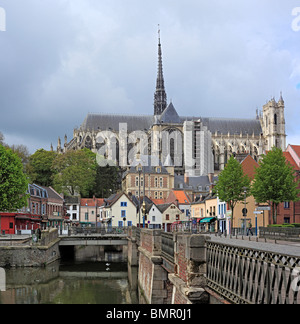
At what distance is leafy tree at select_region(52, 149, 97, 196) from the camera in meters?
92.4

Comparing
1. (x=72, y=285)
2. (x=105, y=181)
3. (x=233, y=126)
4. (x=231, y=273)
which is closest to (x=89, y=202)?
(x=105, y=181)

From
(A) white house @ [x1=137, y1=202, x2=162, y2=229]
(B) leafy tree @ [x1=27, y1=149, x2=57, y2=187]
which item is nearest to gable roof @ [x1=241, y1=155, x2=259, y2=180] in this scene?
(A) white house @ [x1=137, y1=202, x2=162, y2=229]

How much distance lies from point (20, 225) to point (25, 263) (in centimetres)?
2111

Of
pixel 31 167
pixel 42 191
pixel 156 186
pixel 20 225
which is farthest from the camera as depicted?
pixel 156 186

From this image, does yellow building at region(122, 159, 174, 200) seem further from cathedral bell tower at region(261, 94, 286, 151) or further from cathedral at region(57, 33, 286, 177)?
cathedral bell tower at region(261, 94, 286, 151)

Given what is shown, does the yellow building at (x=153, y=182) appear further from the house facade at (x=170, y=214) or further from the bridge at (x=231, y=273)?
the bridge at (x=231, y=273)

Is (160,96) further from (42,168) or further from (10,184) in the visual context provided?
(10,184)

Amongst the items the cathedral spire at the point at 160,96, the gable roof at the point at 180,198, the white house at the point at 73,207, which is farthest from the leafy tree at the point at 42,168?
the cathedral spire at the point at 160,96

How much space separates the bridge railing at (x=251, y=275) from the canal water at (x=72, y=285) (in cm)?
1490

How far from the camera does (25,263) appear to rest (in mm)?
38188
